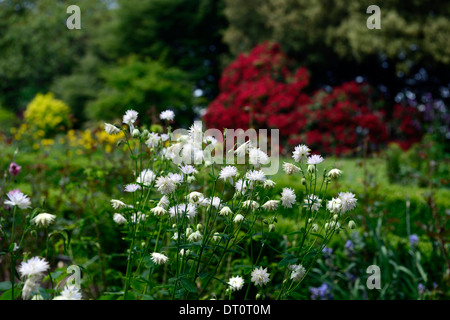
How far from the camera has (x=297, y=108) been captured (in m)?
10.1

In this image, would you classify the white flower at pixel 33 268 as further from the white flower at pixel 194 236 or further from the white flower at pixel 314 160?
the white flower at pixel 314 160

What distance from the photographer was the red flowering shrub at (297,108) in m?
9.50

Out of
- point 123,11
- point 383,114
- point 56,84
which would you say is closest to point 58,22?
point 56,84

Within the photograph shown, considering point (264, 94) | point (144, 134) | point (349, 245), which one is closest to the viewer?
point (144, 134)

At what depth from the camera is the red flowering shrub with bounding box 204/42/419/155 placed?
9.50 m

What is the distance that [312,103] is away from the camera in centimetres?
1011

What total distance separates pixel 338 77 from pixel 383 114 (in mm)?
3269

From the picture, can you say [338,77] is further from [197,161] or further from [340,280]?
[197,161]

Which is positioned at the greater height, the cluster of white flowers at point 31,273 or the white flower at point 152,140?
the white flower at point 152,140

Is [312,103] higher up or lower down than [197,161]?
higher up

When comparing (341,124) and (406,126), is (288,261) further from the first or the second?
(406,126)
